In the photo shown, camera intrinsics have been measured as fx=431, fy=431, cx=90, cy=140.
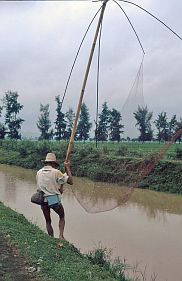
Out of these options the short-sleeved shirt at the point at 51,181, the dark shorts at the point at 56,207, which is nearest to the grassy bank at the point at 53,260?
the dark shorts at the point at 56,207

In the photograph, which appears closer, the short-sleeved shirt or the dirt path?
the dirt path

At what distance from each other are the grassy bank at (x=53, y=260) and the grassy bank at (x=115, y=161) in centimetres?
548

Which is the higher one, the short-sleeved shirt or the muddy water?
the short-sleeved shirt

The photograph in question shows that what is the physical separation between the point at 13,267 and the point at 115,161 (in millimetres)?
15238

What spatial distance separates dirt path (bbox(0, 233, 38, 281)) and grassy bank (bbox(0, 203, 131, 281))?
2.4 inches

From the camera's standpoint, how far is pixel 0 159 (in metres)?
33.8

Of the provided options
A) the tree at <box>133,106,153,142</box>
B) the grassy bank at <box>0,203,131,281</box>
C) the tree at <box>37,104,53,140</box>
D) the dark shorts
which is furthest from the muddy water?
the tree at <box>37,104,53,140</box>

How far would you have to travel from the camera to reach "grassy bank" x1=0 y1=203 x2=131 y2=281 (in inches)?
174

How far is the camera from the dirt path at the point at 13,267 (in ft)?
13.9

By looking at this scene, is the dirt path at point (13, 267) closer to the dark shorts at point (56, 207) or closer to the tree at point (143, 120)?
the dark shorts at point (56, 207)

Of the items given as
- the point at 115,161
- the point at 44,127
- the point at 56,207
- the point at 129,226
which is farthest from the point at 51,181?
the point at 44,127

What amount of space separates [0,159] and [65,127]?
1226 centimetres

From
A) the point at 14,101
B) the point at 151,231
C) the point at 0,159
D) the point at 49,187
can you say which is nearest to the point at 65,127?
the point at 14,101

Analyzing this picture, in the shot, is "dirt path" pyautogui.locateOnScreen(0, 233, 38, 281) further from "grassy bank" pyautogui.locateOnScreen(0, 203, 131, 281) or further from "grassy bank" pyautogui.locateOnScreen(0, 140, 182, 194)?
"grassy bank" pyautogui.locateOnScreen(0, 140, 182, 194)
